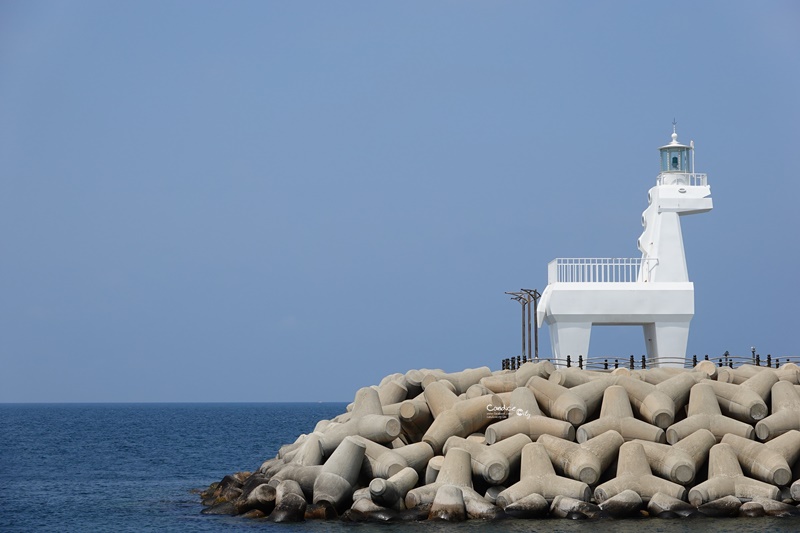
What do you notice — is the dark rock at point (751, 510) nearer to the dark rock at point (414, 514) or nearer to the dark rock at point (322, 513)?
the dark rock at point (414, 514)

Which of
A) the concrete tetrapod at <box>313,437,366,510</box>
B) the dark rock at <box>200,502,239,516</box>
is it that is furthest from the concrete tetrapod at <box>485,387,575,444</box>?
the dark rock at <box>200,502,239,516</box>

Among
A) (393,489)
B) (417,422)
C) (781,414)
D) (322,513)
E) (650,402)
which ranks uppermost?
(650,402)

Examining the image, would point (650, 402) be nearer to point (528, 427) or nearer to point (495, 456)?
point (528, 427)

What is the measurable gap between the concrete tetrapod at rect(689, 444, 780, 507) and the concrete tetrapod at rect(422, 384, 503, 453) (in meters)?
4.81

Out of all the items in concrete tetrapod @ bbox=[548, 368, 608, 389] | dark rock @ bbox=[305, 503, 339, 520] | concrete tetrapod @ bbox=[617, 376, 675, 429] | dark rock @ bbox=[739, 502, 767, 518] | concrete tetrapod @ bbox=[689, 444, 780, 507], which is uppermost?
concrete tetrapod @ bbox=[548, 368, 608, 389]

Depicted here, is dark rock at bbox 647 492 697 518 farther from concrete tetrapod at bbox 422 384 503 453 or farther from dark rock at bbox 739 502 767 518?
concrete tetrapod at bbox 422 384 503 453

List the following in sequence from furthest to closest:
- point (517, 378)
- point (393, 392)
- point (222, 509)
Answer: point (393, 392) < point (517, 378) < point (222, 509)

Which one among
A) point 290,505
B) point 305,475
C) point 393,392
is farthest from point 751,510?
point 393,392

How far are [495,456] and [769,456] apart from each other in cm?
562

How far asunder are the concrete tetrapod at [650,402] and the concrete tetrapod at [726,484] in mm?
1652

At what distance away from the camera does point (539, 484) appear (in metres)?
22.5

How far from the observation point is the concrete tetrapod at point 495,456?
2284 cm

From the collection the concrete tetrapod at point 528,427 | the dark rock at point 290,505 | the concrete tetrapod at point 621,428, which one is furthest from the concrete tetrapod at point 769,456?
the dark rock at point 290,505

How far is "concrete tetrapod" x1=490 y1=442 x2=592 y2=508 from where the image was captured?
22.2 m
